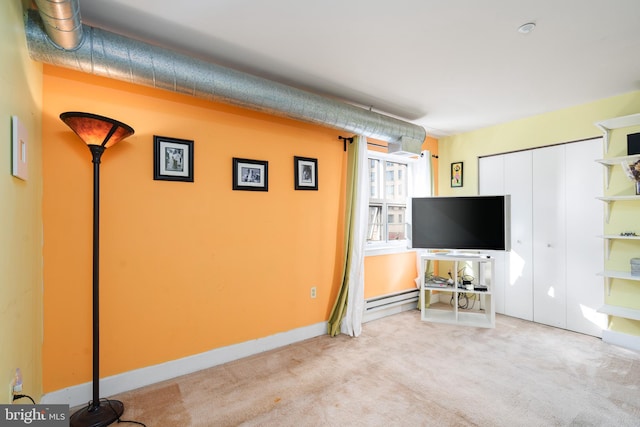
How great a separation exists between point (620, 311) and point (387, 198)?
2.64 metres

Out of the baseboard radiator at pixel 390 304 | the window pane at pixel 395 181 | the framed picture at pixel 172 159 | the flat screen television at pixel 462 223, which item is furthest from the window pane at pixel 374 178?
Result: the framed picture at pixel 172 159

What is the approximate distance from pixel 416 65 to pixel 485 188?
8.17 feet

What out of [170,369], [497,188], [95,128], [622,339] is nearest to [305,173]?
[95,128]

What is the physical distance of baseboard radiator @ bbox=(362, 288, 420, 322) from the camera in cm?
388

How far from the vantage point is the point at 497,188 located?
420 centimetres

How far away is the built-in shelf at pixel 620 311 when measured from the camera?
115 inches

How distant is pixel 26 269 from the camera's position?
68.4 inches

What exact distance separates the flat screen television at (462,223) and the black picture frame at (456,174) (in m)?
0.91

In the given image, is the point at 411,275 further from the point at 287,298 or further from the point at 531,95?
the point at 531,95

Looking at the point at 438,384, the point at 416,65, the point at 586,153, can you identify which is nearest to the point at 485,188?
the point at 586,153

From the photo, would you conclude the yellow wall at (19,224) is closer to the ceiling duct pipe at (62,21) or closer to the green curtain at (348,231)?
the ceiling duct pipe at (62,21)

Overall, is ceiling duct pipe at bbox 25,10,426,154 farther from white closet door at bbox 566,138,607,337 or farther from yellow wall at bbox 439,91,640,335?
white closet door at bbox 566,138,607,337

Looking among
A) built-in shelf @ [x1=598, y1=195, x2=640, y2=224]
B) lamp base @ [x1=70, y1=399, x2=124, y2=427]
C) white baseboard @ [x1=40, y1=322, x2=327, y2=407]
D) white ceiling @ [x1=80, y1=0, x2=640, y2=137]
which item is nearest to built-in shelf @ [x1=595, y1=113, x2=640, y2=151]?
white ceiling @ [x1=80, y1=0, x2=640, y2=137]

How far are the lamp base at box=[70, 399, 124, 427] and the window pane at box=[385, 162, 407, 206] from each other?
11.7 ft
